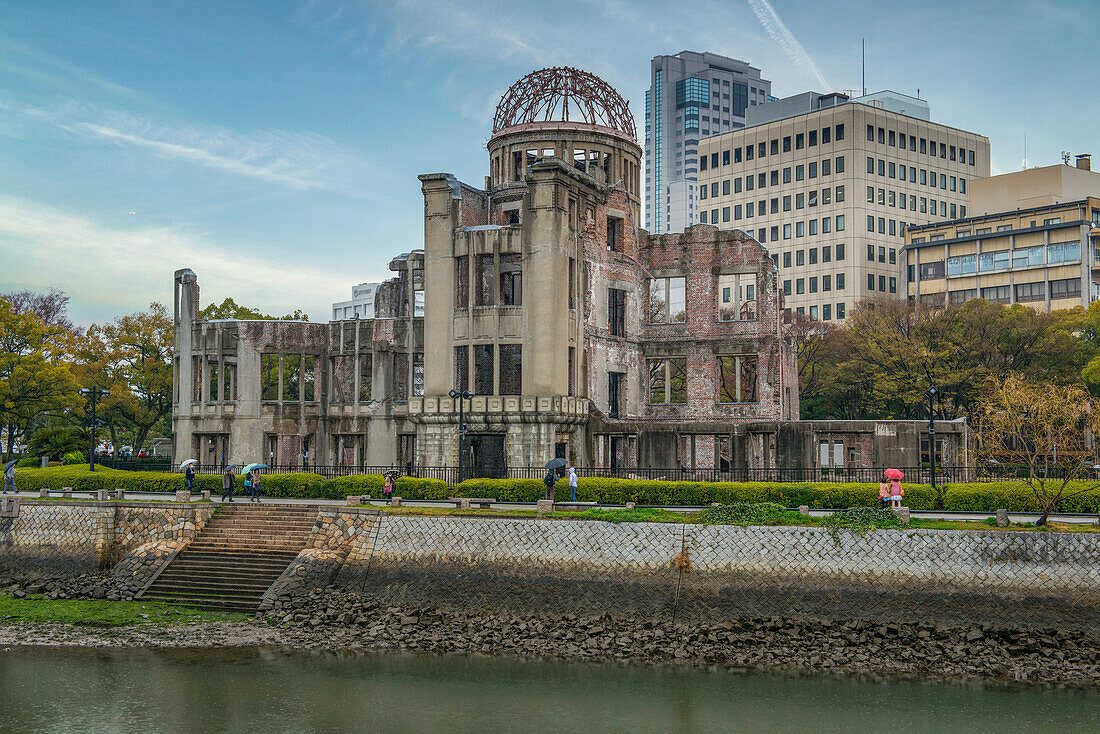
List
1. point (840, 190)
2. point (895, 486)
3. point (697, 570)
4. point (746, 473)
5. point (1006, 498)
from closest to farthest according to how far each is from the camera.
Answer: point (697, 570) < point (1006, 498) < point (895, 486) < point (746, 473) < point (840, 190)

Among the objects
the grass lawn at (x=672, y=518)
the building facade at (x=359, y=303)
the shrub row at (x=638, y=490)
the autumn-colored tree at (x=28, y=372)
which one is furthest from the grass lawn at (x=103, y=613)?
the building facade at (x=359, y=303)

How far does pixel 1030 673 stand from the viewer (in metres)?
25.1

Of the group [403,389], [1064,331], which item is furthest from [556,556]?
[1064,331]

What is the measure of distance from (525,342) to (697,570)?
1871 cm

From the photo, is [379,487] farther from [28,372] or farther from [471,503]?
[28,372]

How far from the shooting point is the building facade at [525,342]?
4678 centimetres

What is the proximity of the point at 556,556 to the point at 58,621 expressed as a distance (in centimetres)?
1574

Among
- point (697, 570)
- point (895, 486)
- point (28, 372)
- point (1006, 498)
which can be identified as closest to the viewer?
point (697, 570)

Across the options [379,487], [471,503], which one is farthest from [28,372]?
[471,503]

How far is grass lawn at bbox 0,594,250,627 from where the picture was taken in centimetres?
3072

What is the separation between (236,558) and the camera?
111 ft

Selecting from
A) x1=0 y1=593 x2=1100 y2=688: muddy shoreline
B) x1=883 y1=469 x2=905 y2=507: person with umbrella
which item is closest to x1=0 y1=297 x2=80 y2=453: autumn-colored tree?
x1=0 y1=593 x2=1100 y2=688: muddy shoreline

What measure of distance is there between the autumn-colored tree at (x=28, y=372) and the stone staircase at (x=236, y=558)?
28.2 metres

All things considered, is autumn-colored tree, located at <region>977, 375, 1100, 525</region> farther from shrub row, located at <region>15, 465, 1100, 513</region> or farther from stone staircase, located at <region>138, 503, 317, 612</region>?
stone staircase, located at <region>138, 503, 317, 612</region>
